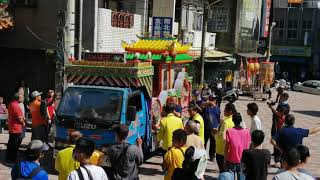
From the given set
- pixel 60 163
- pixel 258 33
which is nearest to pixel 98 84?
pixel 60 163

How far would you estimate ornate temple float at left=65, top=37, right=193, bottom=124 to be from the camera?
37.3 ft

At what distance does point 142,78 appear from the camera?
11.7m

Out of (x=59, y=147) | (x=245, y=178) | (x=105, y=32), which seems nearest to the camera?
(x=245, y=178)

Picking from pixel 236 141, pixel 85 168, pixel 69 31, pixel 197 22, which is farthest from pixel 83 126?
pixel 197 22

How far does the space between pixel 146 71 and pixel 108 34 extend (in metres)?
8.86

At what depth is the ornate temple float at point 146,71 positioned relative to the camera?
11.4 m

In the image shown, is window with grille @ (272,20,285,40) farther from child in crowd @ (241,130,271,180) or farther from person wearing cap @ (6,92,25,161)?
child in crowd @ (241,130,271,180)

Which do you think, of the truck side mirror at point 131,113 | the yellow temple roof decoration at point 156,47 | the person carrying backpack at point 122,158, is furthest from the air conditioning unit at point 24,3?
the person carrying backpack at point 122,158

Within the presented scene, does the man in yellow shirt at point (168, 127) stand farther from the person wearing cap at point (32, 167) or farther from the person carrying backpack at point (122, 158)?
the person wearing cap at point (32, 167)

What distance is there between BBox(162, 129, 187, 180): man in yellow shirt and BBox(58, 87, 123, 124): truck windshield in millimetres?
3677

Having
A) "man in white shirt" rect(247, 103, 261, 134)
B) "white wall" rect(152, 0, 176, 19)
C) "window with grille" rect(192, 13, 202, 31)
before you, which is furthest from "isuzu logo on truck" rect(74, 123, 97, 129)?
"window with grille" rect(192, 13, 202, 31)

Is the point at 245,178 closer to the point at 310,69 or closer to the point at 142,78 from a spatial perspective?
the point at 142,78

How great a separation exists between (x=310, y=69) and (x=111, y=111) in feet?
177

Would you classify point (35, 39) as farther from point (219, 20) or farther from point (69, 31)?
point (219, 20)
